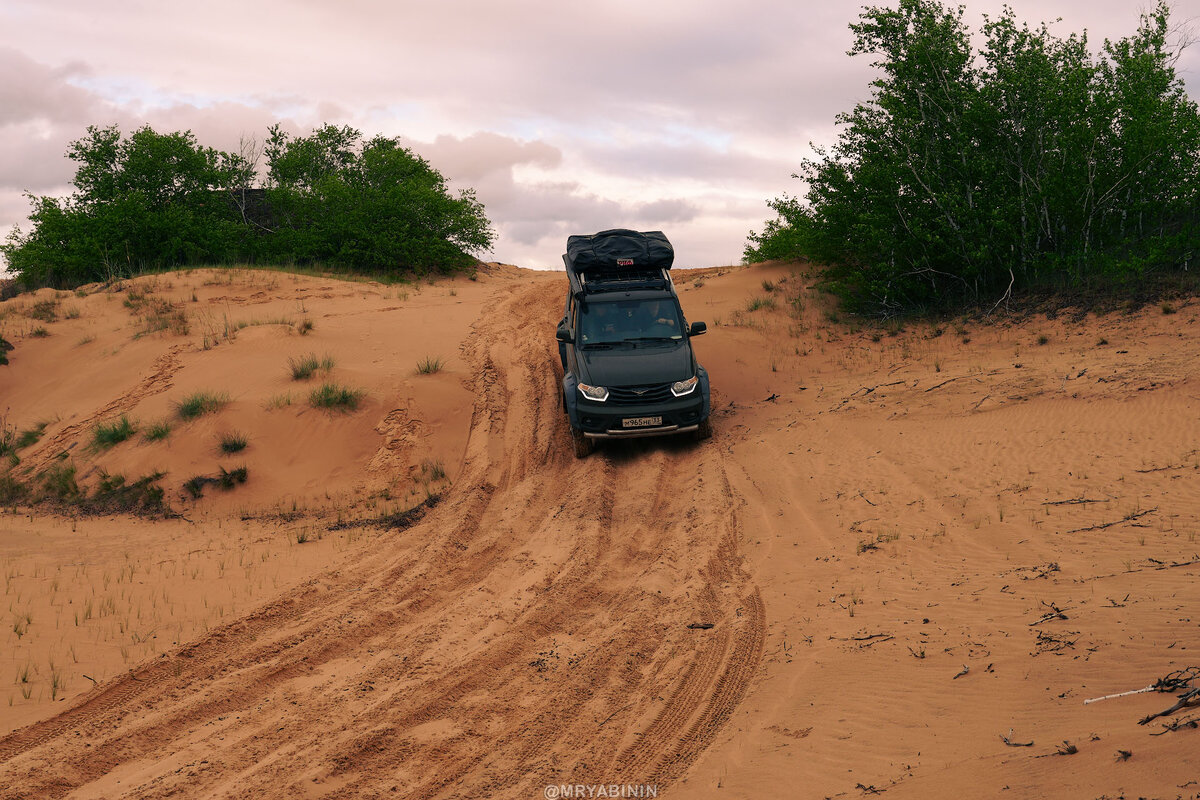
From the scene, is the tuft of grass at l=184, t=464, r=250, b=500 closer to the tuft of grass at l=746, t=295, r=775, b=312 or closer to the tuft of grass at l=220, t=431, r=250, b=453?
the tuft of grass at l=220, t=431, r=250, b=453

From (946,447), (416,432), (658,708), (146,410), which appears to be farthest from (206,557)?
(946,447)

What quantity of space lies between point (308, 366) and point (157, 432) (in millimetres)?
2861

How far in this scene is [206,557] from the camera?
10.4 m

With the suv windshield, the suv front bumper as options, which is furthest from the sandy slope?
the suv windshield

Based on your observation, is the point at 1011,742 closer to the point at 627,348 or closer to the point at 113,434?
the point at 627,348

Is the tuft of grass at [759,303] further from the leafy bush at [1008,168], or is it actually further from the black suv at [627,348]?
the black suv at [627,348]

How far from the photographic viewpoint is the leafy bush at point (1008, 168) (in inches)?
677

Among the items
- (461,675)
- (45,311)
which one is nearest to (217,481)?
(461,675)

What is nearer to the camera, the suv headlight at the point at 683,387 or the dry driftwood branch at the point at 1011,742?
the dry driftwood branch at the point at 1011,742

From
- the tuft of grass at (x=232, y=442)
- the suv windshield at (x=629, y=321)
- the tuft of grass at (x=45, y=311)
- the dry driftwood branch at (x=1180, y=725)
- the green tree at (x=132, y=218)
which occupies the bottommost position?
the dry driftwood branch at (x=1180, y=725)

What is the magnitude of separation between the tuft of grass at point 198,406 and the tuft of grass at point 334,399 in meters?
1.62

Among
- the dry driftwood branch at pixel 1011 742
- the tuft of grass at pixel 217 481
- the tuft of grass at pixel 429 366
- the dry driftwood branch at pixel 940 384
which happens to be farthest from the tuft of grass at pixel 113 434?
the dry driftwood branch at pixel 1011 742

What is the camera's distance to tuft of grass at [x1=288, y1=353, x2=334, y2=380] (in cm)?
1552

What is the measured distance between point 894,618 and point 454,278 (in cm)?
2638
